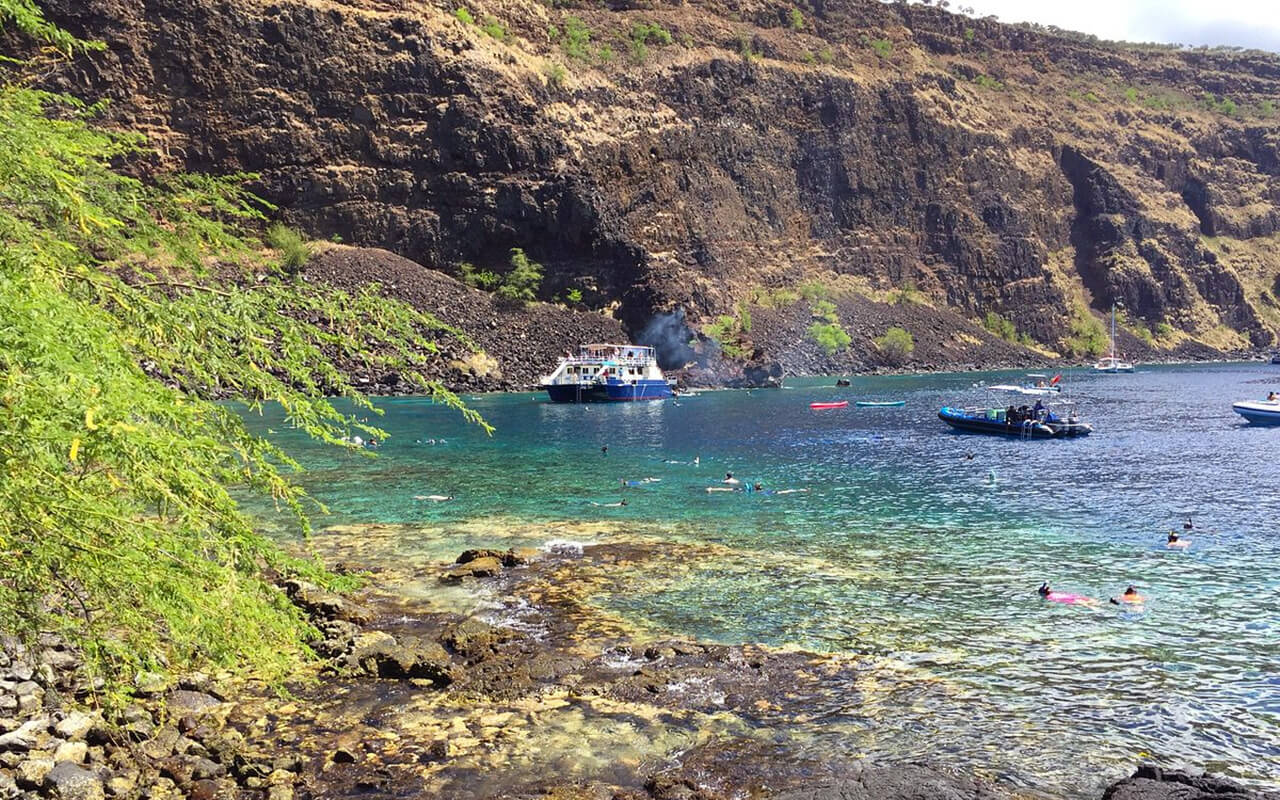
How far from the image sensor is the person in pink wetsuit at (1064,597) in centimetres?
1980


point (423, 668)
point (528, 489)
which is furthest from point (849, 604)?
point (528, 489)

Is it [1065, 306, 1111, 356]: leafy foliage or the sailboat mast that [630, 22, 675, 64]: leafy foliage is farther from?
the sailboat mast

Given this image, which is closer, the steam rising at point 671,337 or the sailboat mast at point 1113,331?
the steam rising at point 671,337

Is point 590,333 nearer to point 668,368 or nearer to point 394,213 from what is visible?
point 668,368

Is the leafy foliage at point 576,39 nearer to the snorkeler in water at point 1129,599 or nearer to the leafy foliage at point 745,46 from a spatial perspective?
the leafy foliage at point 745,46

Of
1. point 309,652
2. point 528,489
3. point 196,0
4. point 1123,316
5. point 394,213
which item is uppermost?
point 196,0

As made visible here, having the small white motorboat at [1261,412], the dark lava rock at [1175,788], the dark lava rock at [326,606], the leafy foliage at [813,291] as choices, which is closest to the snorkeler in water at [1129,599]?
the dark lava rock at [1175,788]

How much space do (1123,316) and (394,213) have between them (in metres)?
151

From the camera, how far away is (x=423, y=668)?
15.0 metres

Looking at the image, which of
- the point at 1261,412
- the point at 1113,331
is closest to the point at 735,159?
the point at 1113,331

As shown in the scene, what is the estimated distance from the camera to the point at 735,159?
150250mm

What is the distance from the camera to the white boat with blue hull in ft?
308

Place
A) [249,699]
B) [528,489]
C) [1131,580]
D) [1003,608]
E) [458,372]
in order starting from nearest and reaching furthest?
[249,699] < [1003,608] < [1131,580] < [528,489] < [458,372]

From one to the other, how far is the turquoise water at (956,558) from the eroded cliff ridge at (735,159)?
7158cm
